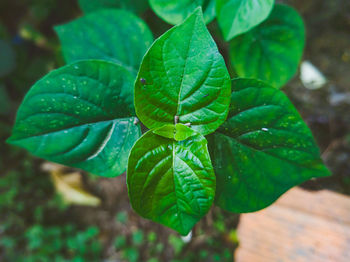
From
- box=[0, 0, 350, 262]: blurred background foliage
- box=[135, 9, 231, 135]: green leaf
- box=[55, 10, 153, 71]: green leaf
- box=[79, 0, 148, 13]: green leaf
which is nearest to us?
box=[135, 9, 231, 135]: green leaf

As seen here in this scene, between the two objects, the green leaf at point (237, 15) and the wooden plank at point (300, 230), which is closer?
the green leaf at point (237, 15)

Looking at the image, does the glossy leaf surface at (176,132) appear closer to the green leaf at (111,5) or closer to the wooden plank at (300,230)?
the green leaf at (111,5)

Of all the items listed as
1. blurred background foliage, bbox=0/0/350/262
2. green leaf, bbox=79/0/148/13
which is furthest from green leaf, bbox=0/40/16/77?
green leaf, bbox=79/0/148/13

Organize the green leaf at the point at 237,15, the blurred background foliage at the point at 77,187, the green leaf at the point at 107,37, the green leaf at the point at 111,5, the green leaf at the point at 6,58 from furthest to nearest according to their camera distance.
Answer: the green leaf at the point at 6,58, the blurred background foliage at the point at 77,187, the green leaf at the point at 111,5, the green leaf at the point at 107,37, the green leaf at the point at 237,15

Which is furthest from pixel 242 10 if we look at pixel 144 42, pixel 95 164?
pixel 95 164

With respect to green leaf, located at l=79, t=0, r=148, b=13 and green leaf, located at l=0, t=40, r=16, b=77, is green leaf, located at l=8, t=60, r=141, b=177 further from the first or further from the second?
green leaf, located at l=0, t=40, r=16, b=77

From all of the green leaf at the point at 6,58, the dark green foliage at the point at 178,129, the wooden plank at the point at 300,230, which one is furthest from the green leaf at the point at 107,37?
the green leaf at the point at 6,58

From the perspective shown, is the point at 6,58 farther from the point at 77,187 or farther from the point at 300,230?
the point at 300,230
